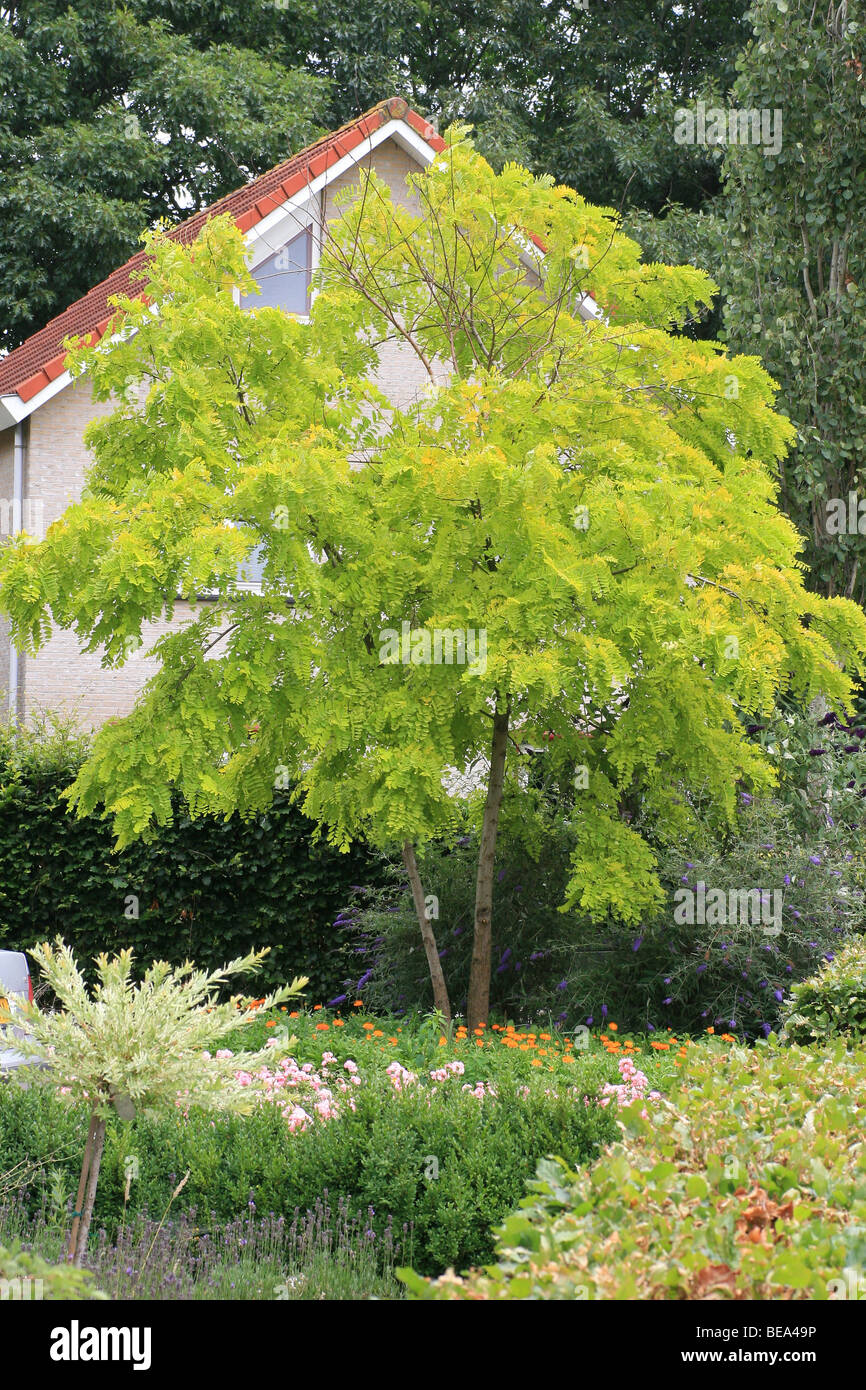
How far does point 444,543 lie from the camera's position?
7172 millimetres

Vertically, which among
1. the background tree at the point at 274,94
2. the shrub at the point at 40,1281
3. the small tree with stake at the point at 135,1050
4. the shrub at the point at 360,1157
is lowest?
the shrub at the point at 360,1157

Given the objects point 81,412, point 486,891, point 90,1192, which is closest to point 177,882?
point 486,891

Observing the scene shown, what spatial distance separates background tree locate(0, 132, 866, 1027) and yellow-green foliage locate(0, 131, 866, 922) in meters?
0.02

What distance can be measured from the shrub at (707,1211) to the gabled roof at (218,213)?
10.8 m

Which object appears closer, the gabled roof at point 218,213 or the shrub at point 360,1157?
the shrub at point 360,1157

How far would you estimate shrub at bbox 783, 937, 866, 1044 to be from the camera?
584 centimetres

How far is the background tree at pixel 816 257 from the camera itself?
42.2 ft

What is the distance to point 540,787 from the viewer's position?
9695 mm

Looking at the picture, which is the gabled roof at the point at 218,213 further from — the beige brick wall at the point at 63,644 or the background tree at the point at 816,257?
the background tree at the point at 816,257

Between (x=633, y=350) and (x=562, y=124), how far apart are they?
799 inches

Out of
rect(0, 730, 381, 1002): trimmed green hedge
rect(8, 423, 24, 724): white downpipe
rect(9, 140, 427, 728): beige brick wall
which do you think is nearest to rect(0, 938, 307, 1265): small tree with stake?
rect(0, 730, 381, 1002): trimmed green hedge

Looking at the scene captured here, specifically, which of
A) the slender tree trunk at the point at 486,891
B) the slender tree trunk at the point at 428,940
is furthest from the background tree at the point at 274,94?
the slender tree trunk at the point at 428,940
